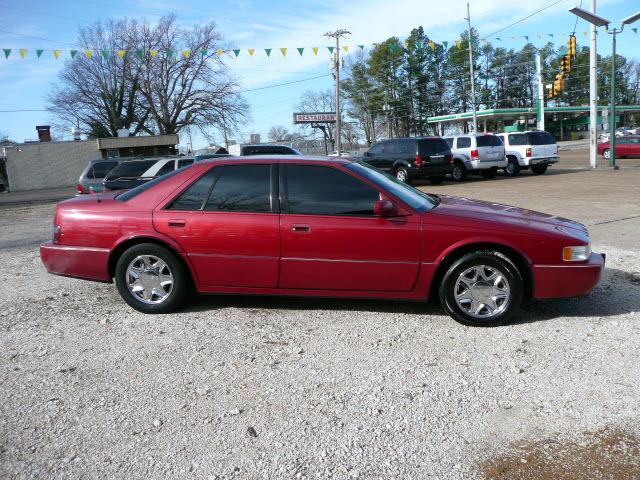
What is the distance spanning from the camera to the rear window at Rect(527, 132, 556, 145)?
22.0 m

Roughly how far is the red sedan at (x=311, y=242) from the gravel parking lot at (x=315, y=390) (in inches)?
11.9

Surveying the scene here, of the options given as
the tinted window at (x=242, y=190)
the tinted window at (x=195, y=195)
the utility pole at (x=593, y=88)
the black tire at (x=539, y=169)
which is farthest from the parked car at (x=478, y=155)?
the tinted window at (x=195, y=195)

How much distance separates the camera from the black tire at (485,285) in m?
4.41

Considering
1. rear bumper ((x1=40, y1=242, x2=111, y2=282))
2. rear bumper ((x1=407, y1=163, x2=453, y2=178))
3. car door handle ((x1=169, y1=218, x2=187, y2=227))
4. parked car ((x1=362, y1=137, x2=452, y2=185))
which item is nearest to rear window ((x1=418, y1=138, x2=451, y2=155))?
parked car ((x1=362, y1=137, x2=452, y2=185))

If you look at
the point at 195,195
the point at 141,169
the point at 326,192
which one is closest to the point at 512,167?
the point at 141,169

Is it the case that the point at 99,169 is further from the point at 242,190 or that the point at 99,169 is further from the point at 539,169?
the point at 539,169

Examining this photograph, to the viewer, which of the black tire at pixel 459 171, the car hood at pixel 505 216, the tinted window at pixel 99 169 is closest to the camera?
the car hood at pixel 505 216

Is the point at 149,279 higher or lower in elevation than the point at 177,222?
→ lower

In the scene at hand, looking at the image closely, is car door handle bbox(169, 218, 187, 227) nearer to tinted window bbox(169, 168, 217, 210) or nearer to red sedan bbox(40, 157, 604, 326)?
red sedan bbox(40, 157, 604, 326)

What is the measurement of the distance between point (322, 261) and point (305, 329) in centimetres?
58

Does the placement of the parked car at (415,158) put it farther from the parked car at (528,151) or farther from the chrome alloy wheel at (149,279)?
the chrome alloy wheel at (149,279)

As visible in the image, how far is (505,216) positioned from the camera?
4.73 m

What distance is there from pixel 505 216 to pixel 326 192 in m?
1.56

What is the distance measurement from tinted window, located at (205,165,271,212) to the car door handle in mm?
237
